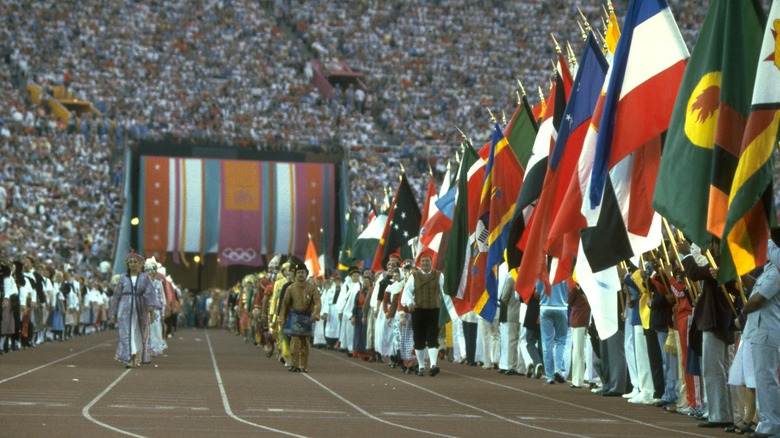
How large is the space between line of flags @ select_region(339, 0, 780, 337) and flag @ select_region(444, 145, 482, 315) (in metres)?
1.18

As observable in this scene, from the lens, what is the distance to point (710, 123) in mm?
13719

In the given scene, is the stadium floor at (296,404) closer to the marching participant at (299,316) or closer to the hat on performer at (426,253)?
the marching participant at (299,316)

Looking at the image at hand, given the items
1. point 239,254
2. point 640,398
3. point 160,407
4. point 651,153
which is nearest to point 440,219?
point 640,398

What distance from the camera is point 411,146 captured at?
65562mm

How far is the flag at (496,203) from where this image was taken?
21.4m

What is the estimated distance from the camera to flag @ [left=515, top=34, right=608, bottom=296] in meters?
17.0

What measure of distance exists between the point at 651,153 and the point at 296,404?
15.4 feet

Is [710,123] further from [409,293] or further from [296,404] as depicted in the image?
[409,293]

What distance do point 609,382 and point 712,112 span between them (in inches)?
264

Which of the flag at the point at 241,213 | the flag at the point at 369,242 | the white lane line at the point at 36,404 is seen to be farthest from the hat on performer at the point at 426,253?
the flag at the point at 241,213

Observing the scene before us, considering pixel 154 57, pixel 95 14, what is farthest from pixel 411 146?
pixel 95 14

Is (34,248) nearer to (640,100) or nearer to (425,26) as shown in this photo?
(425,26)

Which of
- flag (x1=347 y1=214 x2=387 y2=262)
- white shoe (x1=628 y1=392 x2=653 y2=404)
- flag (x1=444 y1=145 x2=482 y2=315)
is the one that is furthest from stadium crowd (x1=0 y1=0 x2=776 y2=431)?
white shoe (x1=628 y1=392 x2=653 y2=404)

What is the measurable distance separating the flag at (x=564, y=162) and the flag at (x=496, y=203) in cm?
370
